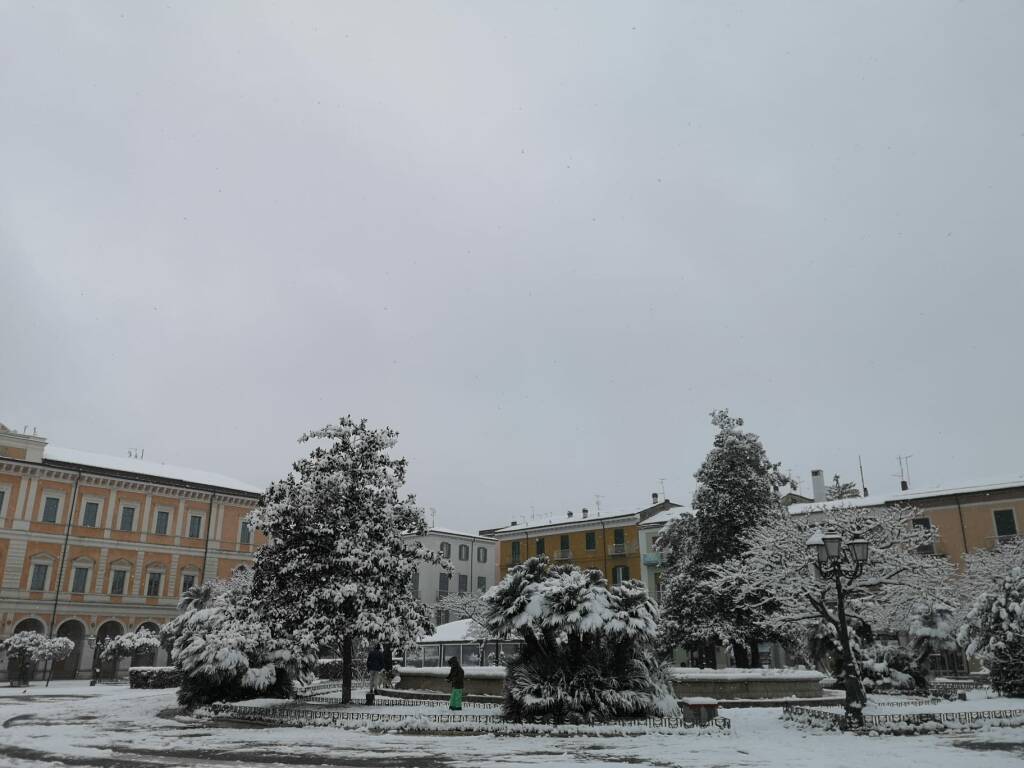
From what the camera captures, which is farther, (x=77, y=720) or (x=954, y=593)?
(x=954, y=593)

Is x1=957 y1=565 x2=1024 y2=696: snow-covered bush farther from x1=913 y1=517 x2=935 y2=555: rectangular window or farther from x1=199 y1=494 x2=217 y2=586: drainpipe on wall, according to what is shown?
x1=199 y1=494 x2=217 y2=586: drainpipe on wall

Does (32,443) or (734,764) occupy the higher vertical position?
(32,443)

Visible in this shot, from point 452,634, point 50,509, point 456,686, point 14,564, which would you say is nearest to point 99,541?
point 50,509

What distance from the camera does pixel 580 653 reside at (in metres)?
16.7

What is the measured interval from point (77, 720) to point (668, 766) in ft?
51.1

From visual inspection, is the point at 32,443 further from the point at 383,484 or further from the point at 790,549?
the point at 790,549

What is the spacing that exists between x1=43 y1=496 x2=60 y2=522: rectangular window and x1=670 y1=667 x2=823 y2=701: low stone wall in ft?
132

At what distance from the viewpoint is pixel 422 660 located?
98.1ft

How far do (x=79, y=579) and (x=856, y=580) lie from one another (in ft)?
147

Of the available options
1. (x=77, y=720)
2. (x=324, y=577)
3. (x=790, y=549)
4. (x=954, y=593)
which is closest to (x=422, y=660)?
(x=324, y=577)

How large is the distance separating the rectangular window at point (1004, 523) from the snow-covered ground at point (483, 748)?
3246cm

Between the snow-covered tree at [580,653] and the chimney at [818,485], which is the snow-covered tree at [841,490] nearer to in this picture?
the chimney at [818,485]

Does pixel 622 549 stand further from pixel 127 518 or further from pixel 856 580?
pixel 856 580

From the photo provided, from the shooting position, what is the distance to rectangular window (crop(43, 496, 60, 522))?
46188 millimetres
